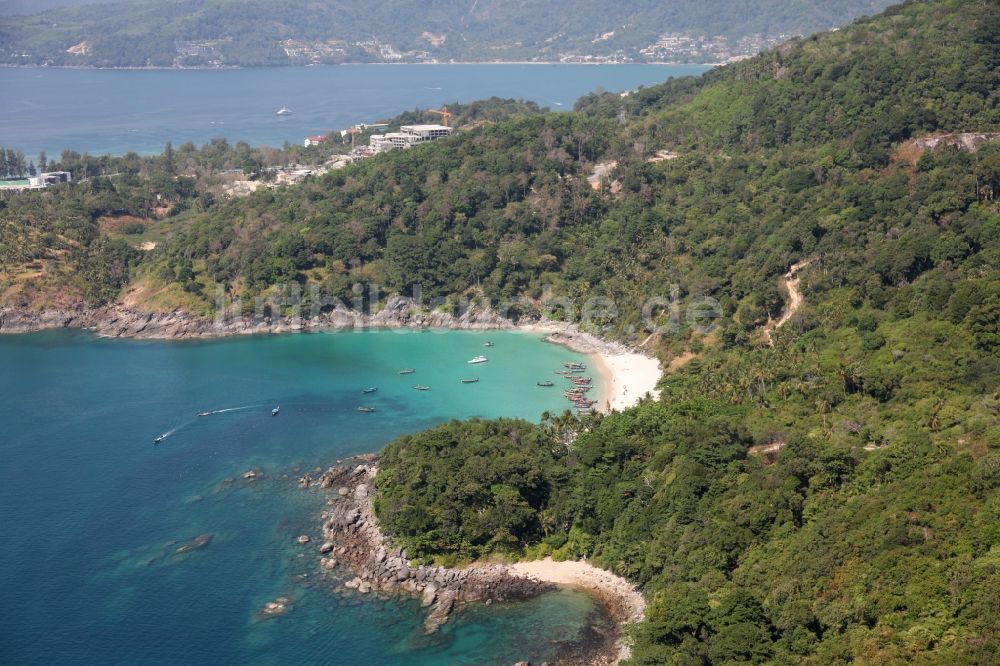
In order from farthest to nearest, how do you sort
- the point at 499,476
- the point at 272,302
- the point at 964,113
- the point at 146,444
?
1. the point at 272,302
2. the point at 964,113
3. the point at 146,444
4. the point at 499,476

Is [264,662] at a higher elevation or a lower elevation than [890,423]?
lower

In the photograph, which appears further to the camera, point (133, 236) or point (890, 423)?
point (133, 236)

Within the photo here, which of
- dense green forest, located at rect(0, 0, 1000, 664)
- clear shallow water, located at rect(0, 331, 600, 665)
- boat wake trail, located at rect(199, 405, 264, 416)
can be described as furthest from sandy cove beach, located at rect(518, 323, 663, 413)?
boat wake trail, located at rect(199, 405, 264, 416)

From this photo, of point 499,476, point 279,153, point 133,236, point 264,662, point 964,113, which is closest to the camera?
point 264,662

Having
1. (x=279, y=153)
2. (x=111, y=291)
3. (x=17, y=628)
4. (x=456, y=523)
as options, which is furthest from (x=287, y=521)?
(x=279, y=153)

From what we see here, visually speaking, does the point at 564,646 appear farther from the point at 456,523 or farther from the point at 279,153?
the point at 279,153

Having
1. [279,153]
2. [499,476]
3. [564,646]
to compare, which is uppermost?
[279,153]

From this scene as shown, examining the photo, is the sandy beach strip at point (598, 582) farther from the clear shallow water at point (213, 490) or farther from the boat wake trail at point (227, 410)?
the boat wake trail at point (227, 410)
